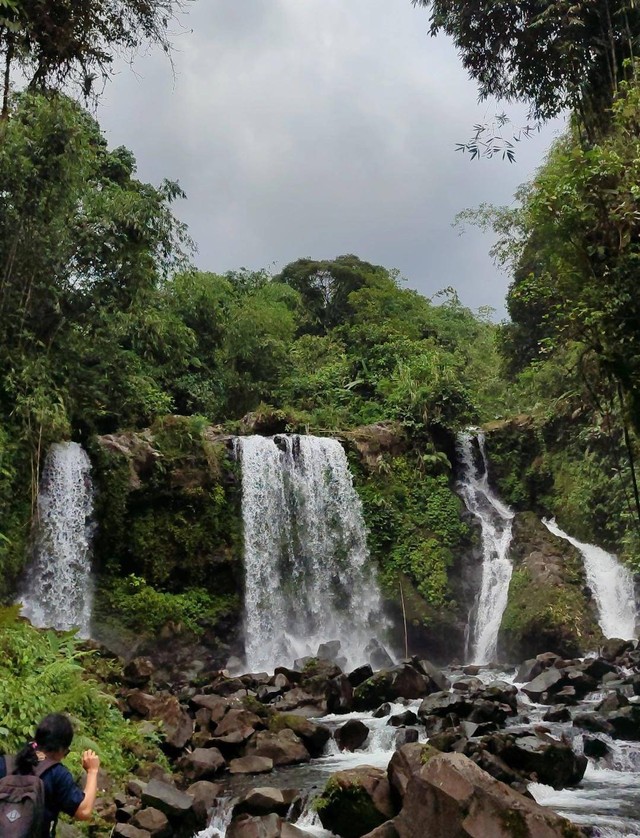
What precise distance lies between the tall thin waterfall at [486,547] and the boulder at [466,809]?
1149 cm

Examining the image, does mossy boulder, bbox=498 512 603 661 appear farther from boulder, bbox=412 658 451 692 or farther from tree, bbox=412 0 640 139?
tree, bbox=412 0 640 139

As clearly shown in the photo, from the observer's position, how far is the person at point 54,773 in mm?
3197

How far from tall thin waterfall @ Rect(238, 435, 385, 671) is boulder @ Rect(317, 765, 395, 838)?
974 cm

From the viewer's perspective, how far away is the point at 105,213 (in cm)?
1554

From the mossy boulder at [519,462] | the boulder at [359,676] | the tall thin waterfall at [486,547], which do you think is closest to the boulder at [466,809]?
the boulder at [359,676]

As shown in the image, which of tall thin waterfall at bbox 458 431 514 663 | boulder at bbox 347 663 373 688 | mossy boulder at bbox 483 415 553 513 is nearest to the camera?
boulder at bbox 347 663 373 688

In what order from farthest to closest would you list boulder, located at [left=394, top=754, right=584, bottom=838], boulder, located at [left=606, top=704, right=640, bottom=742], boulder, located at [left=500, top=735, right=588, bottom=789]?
1. boulder, located at [left=606, top=704, right=640, bottom=742]
2. boulder, located at [left=500, top=735, right=588, bottom=789]
3. boulder, located at [left=394, top=754, right=584, bottom=838]

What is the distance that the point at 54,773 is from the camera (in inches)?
131

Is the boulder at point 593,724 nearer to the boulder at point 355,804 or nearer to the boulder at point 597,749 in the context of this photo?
the boulder at point 597,749

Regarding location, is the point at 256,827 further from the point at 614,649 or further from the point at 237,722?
the point at 614,649

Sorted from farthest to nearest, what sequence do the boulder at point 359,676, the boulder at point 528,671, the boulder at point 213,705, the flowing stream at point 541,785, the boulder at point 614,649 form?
1. the boulder at point 614,649
2. the boulder at point 528,671
3. the boulder at point 359,676
4. the boulder at point 213,705
5. the flowing stream at point 541,785

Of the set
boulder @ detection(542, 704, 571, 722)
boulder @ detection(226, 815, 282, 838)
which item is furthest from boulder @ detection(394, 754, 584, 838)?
boulder @ detection(542, 704, 571, 722)

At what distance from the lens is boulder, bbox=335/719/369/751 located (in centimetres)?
923

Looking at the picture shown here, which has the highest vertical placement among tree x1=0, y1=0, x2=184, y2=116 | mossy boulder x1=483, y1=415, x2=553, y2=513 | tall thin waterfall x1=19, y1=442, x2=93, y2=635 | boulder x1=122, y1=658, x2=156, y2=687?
tree x1=0, y1=0, x2=184, y2=116
